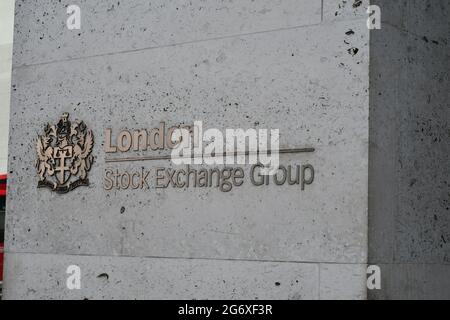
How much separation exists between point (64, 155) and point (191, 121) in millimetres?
1242

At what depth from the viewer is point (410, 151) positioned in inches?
176

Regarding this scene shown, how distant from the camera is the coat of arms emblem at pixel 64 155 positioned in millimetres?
5562

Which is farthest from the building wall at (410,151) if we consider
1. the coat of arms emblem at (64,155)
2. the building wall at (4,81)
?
the building wall at (4,81)

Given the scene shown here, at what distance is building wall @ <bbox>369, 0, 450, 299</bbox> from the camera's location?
13.9ft

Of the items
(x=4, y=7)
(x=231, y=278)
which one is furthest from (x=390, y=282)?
(x=4, y=7)

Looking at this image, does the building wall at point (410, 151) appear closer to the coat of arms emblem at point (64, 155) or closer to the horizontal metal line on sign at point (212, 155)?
the horizontal metal line on sign at point (212, 155)

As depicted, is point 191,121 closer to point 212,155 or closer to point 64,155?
point 212,155

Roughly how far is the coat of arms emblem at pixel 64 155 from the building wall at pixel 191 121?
8cm

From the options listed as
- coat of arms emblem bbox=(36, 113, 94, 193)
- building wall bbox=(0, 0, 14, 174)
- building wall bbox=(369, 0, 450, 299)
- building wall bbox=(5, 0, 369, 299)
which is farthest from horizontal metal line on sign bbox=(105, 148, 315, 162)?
building wall bbox=(0, 0, 14, 174)

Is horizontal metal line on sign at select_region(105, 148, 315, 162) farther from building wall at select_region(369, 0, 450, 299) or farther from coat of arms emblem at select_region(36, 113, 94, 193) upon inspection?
building wall at select_region(369, 0, 450, 299)

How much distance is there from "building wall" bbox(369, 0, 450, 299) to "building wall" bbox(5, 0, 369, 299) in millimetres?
117

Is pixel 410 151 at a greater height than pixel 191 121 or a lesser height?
lesser

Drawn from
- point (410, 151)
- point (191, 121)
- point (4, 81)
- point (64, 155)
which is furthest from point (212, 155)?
point (4, 81)

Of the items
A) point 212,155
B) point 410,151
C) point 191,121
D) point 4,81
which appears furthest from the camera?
point 4,81
